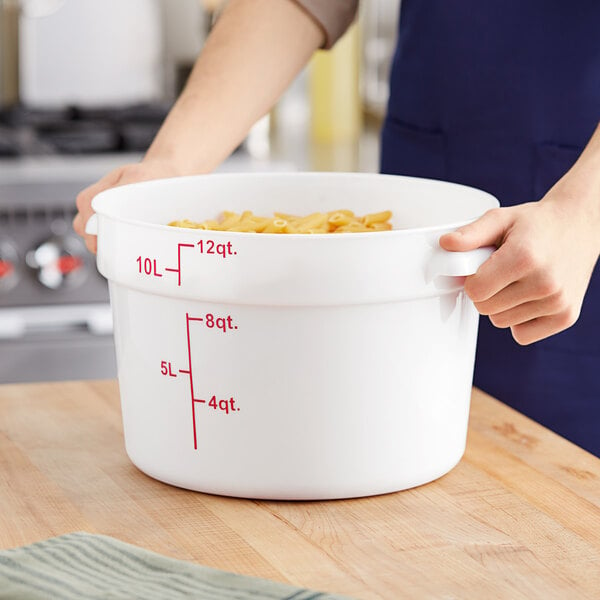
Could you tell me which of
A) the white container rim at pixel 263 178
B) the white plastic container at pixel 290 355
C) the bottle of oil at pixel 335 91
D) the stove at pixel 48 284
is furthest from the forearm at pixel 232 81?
the bottle of oil at pixel 335 91

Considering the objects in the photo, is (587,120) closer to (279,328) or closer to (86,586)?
(279,328)

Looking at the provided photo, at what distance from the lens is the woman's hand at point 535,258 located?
68 cm

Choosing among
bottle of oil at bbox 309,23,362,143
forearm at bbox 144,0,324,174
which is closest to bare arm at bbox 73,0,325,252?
forearm at bbox 144,0,324,174

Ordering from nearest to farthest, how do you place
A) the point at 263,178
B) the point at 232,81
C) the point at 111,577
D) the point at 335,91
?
1. the point at 111,577
2. the point at 263,178
3. the point at 232,81
4. the point at 335,91

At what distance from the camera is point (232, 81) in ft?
3.32

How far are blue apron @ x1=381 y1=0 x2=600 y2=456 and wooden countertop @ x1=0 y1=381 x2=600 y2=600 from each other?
21 centimetres

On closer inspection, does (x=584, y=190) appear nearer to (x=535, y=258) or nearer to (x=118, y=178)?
(x=535, y=258)

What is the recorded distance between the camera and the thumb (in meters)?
0.68

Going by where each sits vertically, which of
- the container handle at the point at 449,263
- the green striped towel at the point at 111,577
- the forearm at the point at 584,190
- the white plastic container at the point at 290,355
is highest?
the forearm at the point at 584,190

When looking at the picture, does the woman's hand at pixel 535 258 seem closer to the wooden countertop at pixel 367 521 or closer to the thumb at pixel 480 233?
the thumb at pixel 480 233

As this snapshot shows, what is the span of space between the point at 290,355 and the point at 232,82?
1.32 feet

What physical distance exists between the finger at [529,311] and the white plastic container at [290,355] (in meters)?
0.03

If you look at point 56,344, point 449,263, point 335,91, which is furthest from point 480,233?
point 335,91

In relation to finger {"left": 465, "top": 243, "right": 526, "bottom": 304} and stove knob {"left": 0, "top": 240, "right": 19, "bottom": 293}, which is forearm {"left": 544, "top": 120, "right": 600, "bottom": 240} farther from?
stove knob {"left": 0, "top": 240, "right": 19, "bottom": 293}
